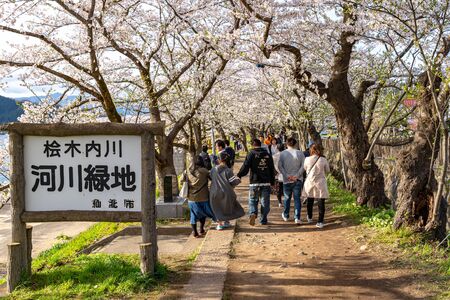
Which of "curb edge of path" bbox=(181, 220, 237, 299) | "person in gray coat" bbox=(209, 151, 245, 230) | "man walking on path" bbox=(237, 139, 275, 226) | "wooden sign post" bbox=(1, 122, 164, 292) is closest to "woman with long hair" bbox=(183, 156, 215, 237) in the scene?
"person in gray coat" bbox=(209, 151, 245, 230)

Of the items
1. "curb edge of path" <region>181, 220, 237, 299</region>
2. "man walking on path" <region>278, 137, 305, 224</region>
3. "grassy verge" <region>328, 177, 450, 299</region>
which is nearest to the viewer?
"curb edge of path" <region>181, 220, 237, 299</region>

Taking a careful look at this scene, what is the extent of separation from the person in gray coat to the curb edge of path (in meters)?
0.39

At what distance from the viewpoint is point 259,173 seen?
28.5 ft

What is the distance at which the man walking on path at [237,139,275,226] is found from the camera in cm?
866

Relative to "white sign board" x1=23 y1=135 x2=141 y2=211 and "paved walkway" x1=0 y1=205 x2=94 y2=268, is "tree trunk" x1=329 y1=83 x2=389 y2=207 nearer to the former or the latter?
"white sign board" x1=23 y1=135 x2=141 y2=211

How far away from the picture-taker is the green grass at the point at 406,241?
5665 mm

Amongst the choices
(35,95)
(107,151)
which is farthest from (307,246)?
(35,95)

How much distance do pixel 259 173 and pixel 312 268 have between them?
2907 millimetres

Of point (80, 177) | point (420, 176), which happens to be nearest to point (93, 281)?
point (80, 177)

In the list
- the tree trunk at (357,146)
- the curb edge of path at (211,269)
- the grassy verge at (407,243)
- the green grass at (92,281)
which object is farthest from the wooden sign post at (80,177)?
the tree trunk at (357,146)

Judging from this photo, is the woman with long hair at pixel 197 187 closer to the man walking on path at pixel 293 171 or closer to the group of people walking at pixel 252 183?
the group of people walking at pixel 252 183

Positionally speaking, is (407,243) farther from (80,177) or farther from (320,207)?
(80,177)

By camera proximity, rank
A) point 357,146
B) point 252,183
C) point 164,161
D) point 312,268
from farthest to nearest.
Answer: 1. point 164,161
2. point 357,146
3. point 252,183
4. point 312,268

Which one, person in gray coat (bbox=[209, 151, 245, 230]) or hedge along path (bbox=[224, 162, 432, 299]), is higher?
person in gray coat (bbox=[209, 151, 245, 230])
